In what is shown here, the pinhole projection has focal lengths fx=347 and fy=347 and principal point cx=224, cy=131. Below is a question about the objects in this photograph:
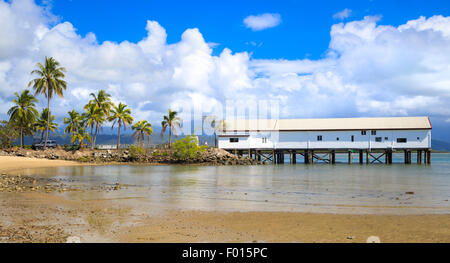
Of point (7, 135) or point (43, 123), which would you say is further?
point (43, 123)

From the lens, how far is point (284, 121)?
181 ft

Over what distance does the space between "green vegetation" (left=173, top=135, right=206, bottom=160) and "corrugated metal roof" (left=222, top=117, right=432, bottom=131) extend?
683 cm

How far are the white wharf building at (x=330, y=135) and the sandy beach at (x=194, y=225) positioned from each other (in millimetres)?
41859

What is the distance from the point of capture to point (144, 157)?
5122 cm

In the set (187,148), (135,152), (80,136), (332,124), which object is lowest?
(135,152)

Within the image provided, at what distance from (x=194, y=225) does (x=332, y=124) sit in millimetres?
46437

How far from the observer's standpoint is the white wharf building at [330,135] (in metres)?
50.0

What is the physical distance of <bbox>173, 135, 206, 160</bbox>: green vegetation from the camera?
162 ft

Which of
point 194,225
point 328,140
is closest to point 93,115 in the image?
point 328,140

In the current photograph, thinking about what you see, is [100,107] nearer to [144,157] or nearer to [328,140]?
[144,157]

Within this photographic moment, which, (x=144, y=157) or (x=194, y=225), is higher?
(x=194, y=225)
